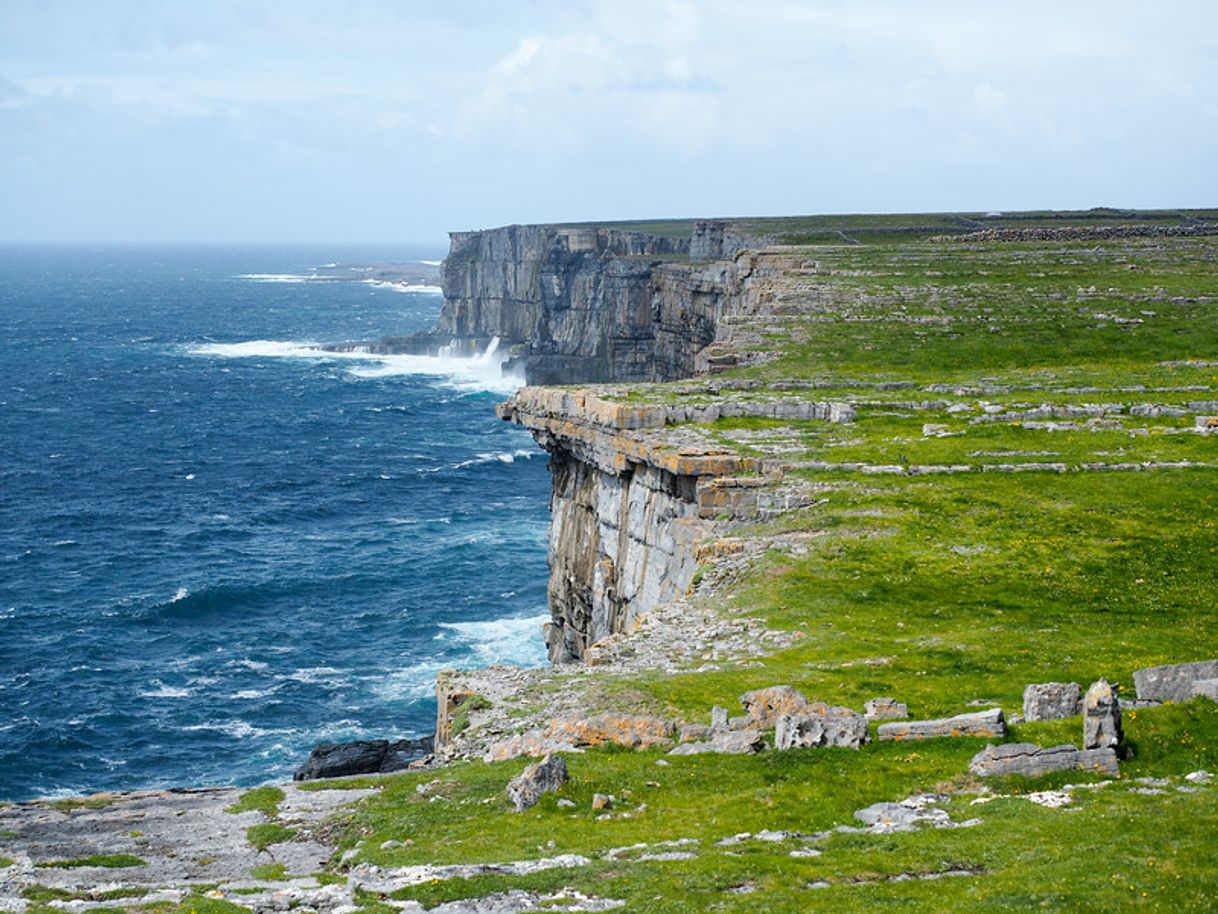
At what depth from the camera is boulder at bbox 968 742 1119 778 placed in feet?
71.0

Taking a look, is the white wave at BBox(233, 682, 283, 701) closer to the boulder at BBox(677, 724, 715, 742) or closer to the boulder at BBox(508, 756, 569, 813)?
the boulder at BBox(677, 724, 715, 742)

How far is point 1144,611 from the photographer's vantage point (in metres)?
31.5

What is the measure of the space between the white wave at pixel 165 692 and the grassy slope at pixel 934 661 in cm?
2940

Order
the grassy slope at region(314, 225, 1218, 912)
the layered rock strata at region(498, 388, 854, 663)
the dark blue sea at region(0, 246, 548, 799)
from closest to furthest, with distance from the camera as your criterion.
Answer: the grassy slope at region(314, 225, 1218, 912)
the layered rock strata at region(498, 388, 854, 663)
the dark blue sea at region(0, 246, 548, 799)

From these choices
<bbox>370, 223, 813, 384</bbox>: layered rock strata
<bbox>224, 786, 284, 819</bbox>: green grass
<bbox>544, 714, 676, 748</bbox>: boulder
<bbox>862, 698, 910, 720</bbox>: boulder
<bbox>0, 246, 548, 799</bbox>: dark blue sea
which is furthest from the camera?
<bbox>370, 223, 813, 384</bbox>: layered rock strata

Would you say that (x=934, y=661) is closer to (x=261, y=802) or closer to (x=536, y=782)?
(x=536, y=782)

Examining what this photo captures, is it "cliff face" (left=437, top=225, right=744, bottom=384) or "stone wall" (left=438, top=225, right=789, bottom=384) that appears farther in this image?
"cliff face" (left=437, top=225, right=744, bottom=384)

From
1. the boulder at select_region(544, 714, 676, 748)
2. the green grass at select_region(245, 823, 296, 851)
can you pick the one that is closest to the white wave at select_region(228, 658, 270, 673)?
the boulder at select_region(544, 714, 676, 748)

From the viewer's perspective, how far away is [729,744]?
79.5ft

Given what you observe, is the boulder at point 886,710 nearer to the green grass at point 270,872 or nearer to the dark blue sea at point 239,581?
the green grass at point 270,872

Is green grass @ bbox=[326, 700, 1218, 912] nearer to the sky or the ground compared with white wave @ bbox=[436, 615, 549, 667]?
nearer to the sky

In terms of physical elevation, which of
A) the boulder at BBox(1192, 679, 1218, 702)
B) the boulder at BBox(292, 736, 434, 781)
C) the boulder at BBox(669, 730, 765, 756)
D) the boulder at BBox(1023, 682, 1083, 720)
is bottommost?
the boulder at BBox(292, 736, 434, 781)

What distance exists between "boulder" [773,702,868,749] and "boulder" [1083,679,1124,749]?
3.84 metres

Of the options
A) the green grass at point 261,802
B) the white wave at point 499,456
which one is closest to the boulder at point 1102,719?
the green grass at point 261,802
